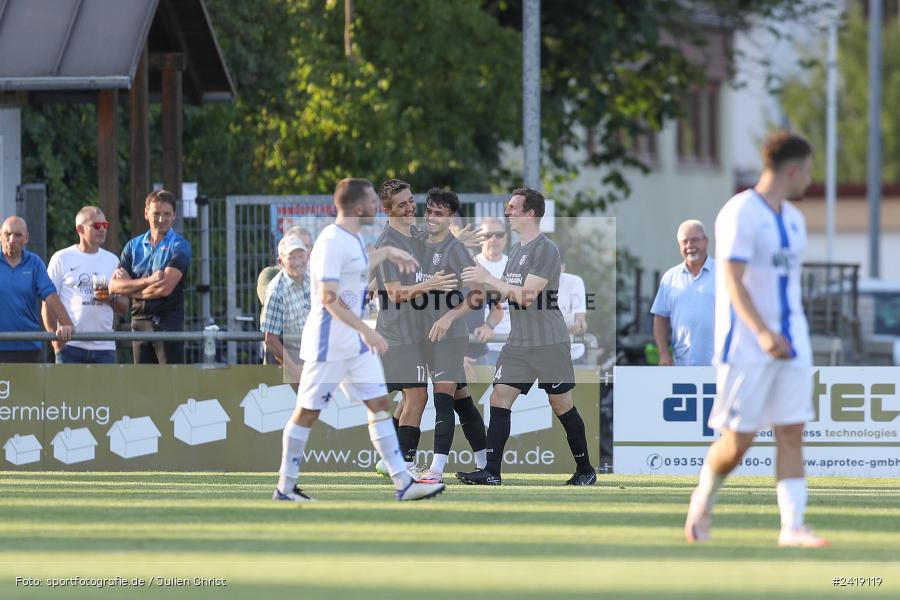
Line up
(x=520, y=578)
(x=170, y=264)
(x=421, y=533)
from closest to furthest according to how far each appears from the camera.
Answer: (x=520, y=578) < (x=421, y=533) < (x=170, y=264)

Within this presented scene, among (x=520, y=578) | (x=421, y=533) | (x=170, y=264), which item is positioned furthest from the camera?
(x=170, y=264)

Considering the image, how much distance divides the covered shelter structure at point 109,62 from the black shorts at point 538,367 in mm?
5568

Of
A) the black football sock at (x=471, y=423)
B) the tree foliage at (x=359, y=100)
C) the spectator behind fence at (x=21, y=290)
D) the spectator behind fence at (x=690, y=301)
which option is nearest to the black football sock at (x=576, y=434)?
the black football sock at (x=471, y=423)

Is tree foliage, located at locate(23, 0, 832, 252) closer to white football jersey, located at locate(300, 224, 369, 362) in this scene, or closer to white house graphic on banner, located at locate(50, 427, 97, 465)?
white house graphic on banner, located at locate(50, 427, 97, 465)

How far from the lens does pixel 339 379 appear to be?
36.9 ft

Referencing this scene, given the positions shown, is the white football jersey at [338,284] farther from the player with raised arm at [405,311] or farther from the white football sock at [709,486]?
the white football sock at [709,486]

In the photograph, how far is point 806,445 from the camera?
52.3 ft

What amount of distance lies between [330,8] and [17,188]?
9653 millimetres

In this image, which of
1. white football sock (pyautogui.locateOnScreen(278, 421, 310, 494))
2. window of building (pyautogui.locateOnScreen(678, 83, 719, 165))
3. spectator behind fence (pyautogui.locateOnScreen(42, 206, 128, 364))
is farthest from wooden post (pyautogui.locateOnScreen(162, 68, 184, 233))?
window of building (pyautogui.locateOnScreen(678, 83, 719, 165))

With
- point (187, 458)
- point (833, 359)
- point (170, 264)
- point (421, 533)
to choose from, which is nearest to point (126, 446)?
point (187, 458)

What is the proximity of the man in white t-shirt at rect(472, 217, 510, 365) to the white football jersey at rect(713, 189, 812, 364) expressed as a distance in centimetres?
483

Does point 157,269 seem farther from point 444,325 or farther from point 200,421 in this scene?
point 444,325

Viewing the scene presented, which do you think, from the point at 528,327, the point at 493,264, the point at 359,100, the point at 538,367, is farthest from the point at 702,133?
the point at 538,367

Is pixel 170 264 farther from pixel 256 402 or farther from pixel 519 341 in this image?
pixel 519 341
